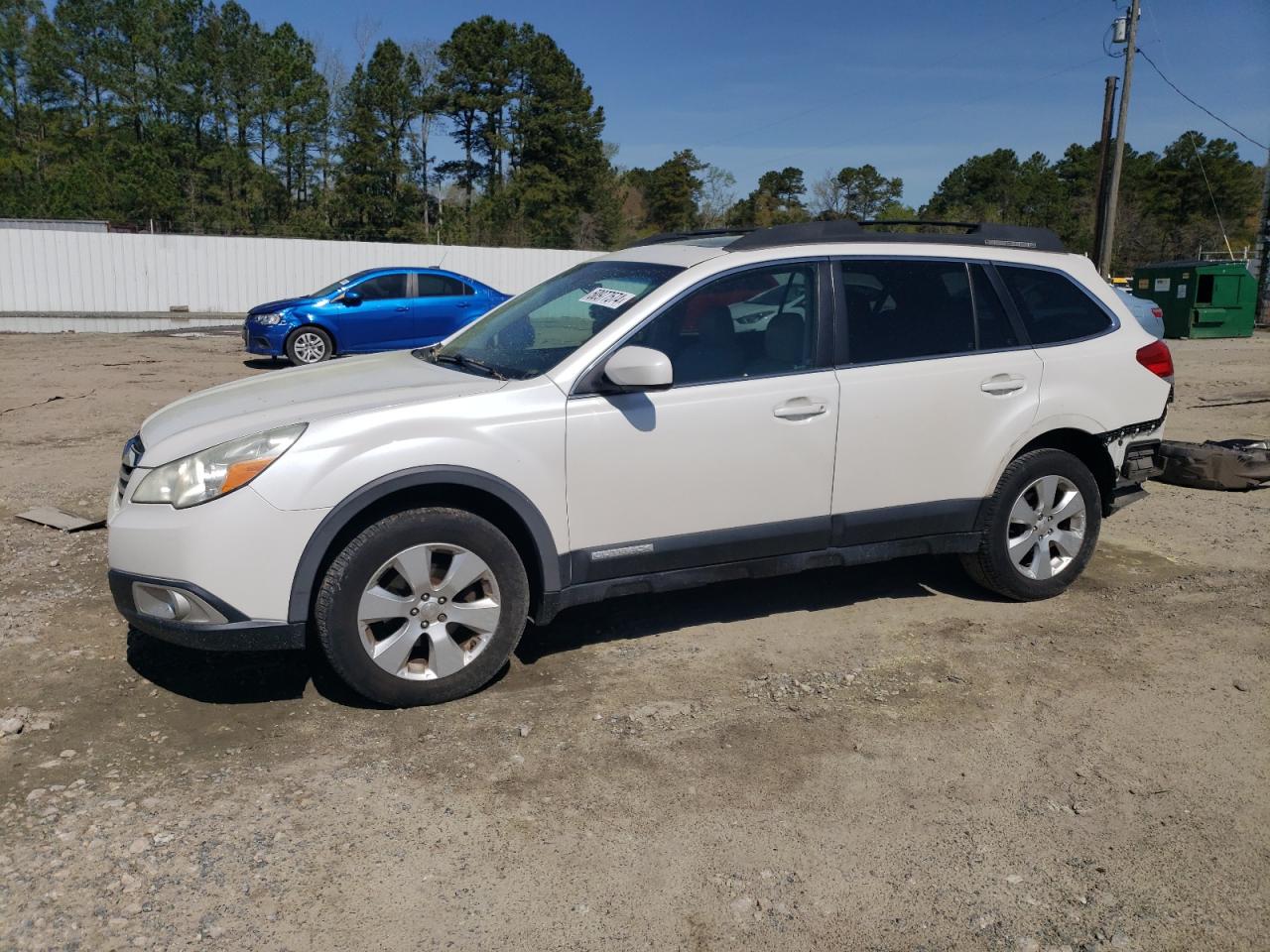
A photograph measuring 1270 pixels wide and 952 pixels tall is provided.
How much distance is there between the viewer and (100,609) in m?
5.23

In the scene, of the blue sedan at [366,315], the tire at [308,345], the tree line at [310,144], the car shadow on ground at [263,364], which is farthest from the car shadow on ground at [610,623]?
the tree line at [310,144]

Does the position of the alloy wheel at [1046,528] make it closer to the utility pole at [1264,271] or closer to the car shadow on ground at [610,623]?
the car shadow on ground at [610,623]

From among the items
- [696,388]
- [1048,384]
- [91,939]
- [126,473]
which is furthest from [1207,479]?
[91,939]

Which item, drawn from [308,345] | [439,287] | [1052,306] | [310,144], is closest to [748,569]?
[1052,306]

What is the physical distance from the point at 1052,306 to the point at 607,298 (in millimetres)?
2330

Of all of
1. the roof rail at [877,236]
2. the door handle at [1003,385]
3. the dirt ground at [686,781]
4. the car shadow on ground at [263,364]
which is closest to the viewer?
the dirt ground at [686,781]

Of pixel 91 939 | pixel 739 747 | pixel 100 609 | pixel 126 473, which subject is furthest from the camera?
pixel 100 609

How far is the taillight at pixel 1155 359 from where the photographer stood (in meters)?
5.61

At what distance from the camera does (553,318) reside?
4996 millimetres

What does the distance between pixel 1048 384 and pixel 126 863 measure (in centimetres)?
441

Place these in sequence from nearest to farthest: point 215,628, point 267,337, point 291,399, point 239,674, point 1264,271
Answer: point 215,628
point 291,399
point 239,674
point 267,337
point 1264,271

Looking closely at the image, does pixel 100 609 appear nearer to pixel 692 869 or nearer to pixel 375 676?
pixel 375 676

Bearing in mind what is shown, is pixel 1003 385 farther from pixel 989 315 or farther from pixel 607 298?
pixel 607 298

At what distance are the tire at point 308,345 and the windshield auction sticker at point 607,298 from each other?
11.8 metres
